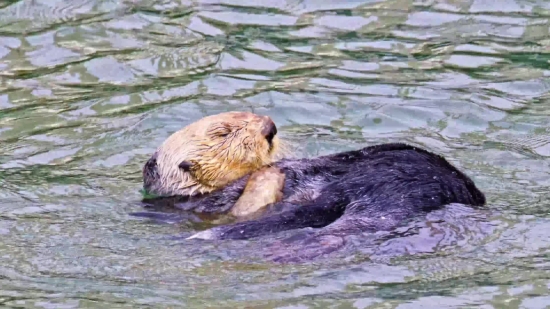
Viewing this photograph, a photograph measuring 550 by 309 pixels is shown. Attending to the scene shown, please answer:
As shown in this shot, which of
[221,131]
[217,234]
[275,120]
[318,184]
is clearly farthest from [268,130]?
[275,120]

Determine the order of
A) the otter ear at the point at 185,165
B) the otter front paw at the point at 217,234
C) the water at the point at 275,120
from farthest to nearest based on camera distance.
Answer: the otter ear at the point at 185,165, the otter front paw at the point at 217,234, the water at the point at 275,120

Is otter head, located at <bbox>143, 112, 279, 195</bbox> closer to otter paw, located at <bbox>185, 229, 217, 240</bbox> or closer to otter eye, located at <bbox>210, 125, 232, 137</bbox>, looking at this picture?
otter eye, located at <bbox>210, 125, 232, 137</bbox>

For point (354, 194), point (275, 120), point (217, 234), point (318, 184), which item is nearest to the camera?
point (217, 234)

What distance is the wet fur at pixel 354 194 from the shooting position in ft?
17.7

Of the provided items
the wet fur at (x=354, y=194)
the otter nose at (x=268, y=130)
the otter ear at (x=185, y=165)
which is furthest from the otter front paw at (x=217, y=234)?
the otter nose at (x=268, y=130)

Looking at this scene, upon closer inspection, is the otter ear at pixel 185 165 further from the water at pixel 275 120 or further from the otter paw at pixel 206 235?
the otter paw at pixel 206 235

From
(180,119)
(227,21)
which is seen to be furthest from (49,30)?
(180,119)

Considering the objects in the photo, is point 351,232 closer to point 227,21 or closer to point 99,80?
point 99,80

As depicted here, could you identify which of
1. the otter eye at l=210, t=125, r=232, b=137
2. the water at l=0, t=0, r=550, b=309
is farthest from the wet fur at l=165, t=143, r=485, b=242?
the otter eye at l=210, t=125, r=232, b=137

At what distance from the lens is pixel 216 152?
6.16m

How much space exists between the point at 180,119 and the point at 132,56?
135cm

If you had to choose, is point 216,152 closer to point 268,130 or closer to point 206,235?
point 268,130

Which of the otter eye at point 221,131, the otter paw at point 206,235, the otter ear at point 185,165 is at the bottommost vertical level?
the otter paw at point 206,235

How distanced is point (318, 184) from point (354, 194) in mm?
324
